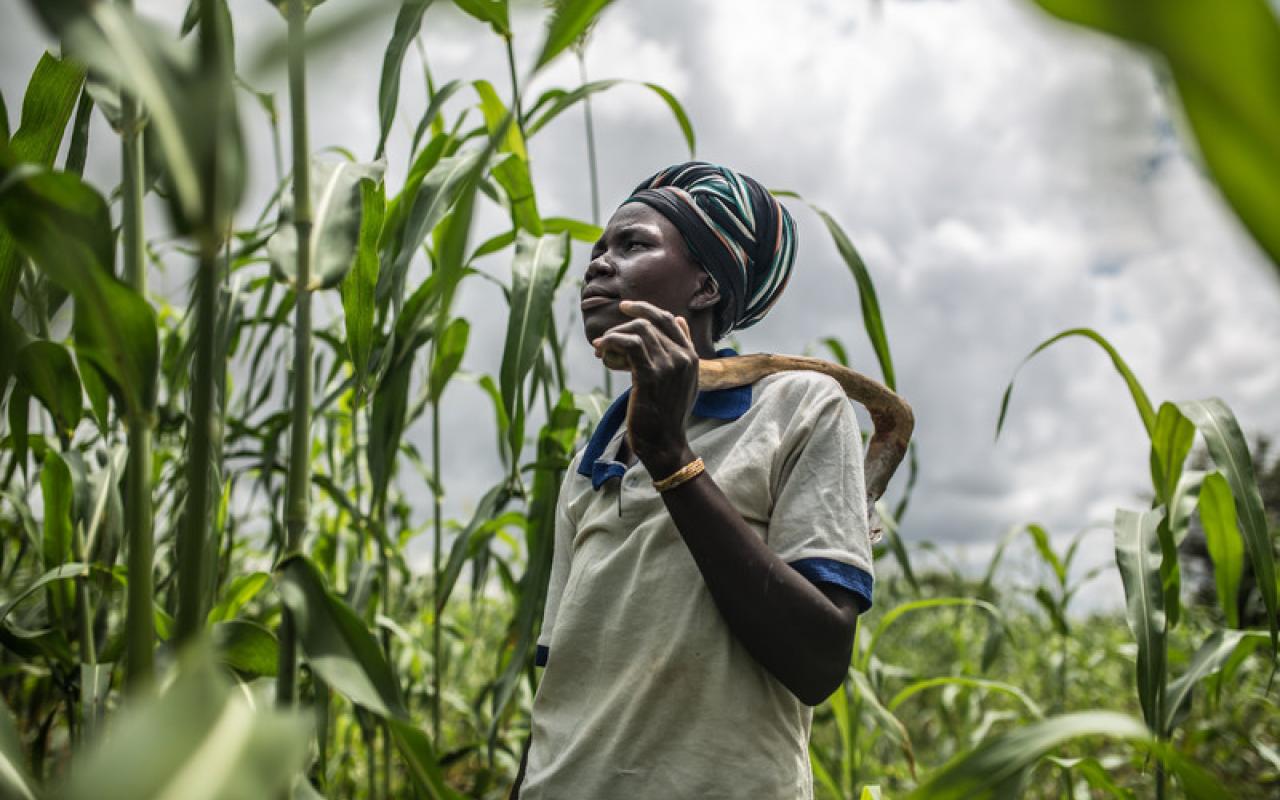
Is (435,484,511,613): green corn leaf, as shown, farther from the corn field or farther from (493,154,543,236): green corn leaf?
(493,154,543,236): green corn leaf

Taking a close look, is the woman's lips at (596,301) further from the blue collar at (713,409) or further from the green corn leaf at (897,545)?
the green corn leaf at (897,545)

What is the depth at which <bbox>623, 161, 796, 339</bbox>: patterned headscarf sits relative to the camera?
1003 millimetres

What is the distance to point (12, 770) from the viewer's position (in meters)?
0.48

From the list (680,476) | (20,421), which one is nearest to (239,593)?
(20,421)

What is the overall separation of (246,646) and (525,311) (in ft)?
1.68

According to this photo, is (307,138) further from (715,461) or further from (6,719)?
(715,461)

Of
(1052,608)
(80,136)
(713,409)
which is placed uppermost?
(80,136)

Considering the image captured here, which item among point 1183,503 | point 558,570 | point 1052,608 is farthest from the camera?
point 1052,608

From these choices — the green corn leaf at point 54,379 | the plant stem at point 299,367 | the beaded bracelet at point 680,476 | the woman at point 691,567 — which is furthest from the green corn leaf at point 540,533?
the plant stem at point 299,367

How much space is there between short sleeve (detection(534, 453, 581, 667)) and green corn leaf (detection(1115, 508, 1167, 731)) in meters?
0.59

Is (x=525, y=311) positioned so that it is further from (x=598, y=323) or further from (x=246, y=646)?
(x=246, y=646)

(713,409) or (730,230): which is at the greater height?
(730,230)

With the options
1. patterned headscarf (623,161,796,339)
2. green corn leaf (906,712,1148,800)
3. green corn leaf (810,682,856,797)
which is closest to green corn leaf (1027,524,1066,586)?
green corn leaf (810,682,856,797)

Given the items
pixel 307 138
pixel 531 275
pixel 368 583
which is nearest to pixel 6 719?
pixel 307 138
